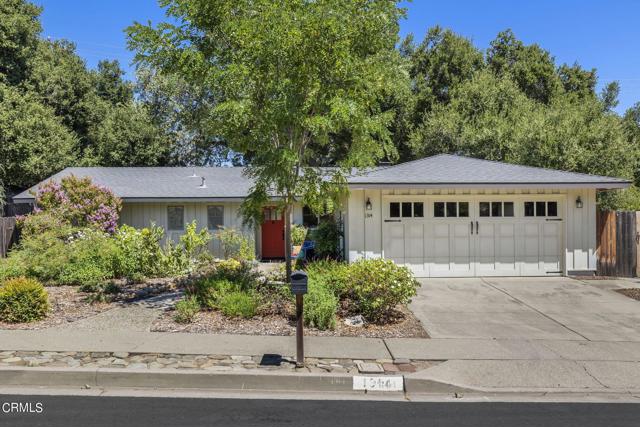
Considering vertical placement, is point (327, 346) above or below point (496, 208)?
below

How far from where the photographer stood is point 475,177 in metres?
13.4

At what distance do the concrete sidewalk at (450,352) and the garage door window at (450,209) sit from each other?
20.2 feet

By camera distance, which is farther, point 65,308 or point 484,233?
point 484,233

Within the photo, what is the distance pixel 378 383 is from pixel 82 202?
14.5 meters

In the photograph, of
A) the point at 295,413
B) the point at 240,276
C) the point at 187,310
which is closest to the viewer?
the point at 295,413

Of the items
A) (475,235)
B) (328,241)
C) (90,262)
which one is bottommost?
(90,262)

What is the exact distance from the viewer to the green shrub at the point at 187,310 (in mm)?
8719

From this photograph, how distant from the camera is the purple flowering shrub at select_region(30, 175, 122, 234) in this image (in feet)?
56.0

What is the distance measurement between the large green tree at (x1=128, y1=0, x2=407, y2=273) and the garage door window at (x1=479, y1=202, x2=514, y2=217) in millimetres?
4974

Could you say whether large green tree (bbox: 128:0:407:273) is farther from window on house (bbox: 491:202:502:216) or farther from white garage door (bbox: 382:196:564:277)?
window on house (bbox: 491:202:502:216)

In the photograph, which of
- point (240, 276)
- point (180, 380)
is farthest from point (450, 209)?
point (180, 380)

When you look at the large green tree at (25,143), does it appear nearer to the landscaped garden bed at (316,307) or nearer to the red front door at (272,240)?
the red front door at (272,240)

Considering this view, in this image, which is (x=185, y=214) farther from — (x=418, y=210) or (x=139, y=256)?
(x=418, y=210)

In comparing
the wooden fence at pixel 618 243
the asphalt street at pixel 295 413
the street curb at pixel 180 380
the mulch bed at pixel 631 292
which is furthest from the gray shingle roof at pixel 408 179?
the asphalt street at pixel 295 413
